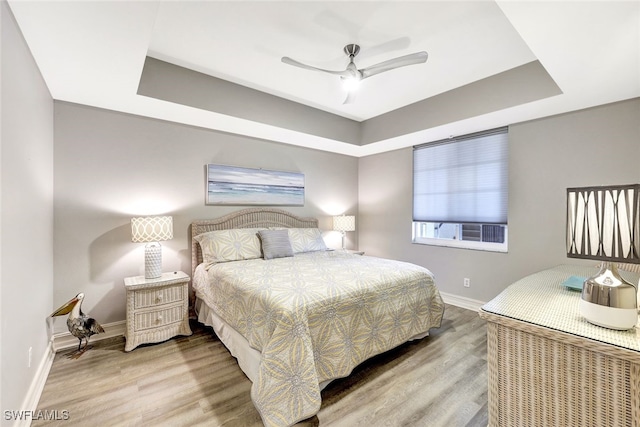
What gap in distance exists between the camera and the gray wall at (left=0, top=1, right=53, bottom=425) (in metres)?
1.40

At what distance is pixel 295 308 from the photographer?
1751 mm

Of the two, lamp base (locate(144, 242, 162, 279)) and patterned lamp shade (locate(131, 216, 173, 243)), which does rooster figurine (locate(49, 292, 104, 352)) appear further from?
patterned lamp shade (locate(131, 216, 173, 243))

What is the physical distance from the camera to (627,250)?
1044 mm

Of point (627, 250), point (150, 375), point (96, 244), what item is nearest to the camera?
point (627, 250)

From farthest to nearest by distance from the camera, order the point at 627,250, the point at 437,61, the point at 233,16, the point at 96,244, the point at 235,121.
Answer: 1. the point at 235,121
2. the point at 96,244
3. the point at 437,61
4. the point at 233,16
5. the point at 627,250

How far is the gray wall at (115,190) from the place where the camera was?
2627mm

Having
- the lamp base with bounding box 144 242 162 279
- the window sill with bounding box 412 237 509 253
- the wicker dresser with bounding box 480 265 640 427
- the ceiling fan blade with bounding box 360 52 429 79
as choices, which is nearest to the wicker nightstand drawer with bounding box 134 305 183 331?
the lamp base with bounding box 144 242 162 279

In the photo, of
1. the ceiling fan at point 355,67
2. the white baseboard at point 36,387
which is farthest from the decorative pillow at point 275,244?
the white baseboard at point 36,387

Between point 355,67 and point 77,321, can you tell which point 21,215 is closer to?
point 77,321

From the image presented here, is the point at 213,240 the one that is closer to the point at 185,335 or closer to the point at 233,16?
the point at 185,335

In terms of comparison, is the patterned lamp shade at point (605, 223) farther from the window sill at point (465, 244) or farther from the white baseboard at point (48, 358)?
the white baseboard at point (48, 358)

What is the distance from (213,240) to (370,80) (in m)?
2.49

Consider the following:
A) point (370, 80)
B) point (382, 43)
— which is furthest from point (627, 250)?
point (370, 80)

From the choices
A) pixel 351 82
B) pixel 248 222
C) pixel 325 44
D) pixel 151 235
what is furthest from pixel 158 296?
pixel 325 44
